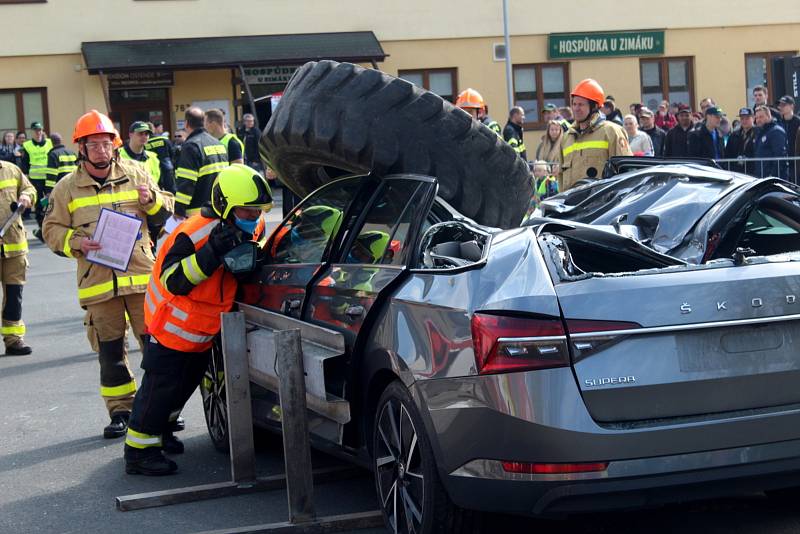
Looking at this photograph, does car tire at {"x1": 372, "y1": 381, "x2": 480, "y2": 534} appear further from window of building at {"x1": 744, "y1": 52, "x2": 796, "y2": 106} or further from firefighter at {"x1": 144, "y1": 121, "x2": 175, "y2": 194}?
window of building at {"x1": 744, "y1": 52, "x2": 796, "y2": 106}

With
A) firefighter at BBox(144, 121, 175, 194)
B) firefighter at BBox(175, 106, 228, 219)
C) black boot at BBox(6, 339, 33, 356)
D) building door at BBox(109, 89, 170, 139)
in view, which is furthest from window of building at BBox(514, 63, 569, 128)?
black boot at BBox(6, 339, 33, 356)

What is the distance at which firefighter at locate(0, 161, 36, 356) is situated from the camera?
36.2 feet

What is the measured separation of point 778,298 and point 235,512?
2.77m

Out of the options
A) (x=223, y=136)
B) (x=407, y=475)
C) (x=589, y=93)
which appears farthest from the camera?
(x=223, y=136)

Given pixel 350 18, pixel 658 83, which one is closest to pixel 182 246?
pixel 350 18

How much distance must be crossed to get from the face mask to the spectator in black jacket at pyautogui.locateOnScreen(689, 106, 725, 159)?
1181 centimetres

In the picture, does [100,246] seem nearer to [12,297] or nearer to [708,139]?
[12,297]

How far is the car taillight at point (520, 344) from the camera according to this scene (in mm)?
4145

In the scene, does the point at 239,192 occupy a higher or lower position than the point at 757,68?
lower

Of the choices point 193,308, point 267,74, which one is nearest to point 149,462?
point 193,308

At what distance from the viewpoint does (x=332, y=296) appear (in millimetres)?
5574

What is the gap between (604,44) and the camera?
32469 mm

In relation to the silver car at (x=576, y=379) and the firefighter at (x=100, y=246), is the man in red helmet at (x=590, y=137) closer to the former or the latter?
the firefighter at (x=100, y=246)

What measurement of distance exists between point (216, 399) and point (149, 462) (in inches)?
21.6
